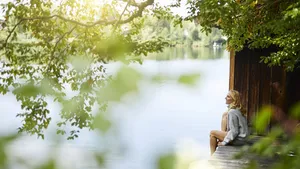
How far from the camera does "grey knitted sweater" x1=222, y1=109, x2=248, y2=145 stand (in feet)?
25.6

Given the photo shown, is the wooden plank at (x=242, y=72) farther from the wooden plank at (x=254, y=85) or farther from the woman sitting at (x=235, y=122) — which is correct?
the woman sitting at (x=235, y=122)

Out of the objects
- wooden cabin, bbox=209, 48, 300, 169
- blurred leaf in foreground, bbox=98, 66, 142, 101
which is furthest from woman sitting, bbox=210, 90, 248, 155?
blurred leaf in foreground, bbox=98, 66, 142, 101

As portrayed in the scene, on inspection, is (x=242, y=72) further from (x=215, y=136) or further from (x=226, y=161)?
(x=226, y=161)

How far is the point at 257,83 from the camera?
470 inches

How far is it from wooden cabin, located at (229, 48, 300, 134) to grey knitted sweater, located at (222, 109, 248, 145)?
3879mm

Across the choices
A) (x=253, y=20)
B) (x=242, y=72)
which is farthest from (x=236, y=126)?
(x=242, y=72)

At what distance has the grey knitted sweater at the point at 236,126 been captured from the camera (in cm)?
780

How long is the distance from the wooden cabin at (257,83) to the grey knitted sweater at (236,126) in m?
3.88

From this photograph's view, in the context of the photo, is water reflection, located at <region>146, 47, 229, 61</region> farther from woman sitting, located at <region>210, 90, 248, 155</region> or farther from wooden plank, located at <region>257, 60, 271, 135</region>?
woman sitting, located at <region>210, 90, 248, 155</region>

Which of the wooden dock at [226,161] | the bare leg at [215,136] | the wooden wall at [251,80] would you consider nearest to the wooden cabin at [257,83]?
the wooden wall at [251,80]

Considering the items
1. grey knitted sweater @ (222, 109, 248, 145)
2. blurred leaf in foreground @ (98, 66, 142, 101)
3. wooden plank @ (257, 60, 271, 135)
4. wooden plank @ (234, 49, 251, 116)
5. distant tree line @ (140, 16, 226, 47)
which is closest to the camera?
blurred leaf in foreground @ (98, 66, 142, 101)

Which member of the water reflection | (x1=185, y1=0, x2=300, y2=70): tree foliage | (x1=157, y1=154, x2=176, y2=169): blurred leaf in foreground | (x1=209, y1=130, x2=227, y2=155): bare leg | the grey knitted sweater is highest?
(x1=185, y1=0, x2=300, y2=70): tree foliage

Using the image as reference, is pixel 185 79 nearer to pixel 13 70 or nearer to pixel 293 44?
pixel 293 44

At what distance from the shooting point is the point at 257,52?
38.7ft
